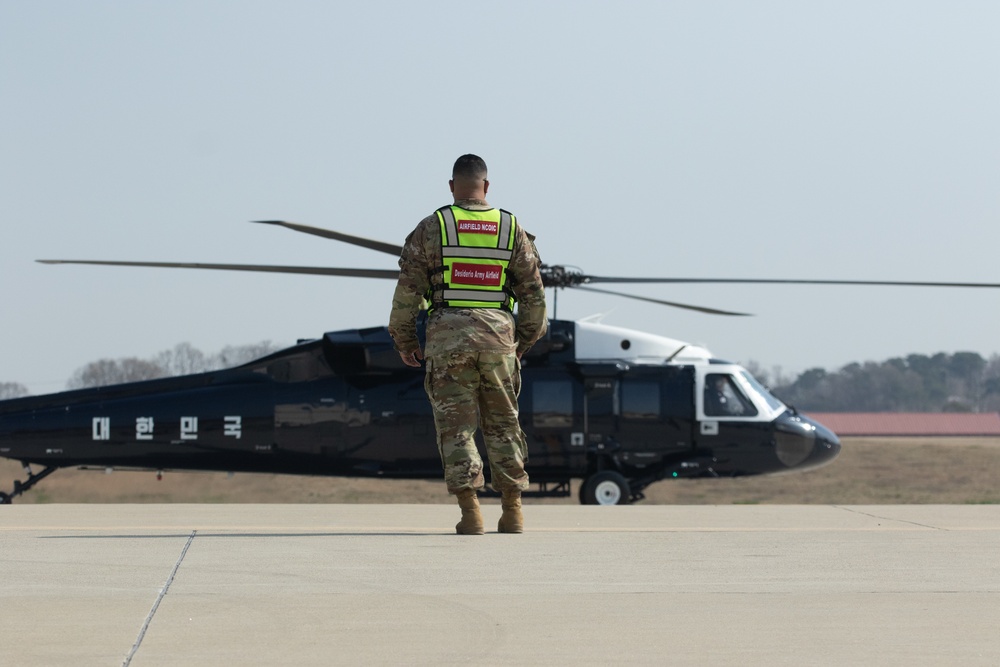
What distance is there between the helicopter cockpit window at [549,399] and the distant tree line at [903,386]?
459ft

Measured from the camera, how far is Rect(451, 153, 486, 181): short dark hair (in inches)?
241

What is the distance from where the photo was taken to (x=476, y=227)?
19.9ft

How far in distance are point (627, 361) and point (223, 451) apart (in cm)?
502

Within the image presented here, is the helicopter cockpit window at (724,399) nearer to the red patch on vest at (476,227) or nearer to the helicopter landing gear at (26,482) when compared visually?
the helicopter landing gear at (26,482)

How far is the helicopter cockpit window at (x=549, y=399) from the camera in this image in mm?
15945

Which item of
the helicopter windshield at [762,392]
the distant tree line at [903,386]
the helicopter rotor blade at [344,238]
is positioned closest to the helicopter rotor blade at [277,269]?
the helicopter rotor blade at [344,238]

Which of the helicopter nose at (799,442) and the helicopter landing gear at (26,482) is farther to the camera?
the helicopter nose at (799,442)

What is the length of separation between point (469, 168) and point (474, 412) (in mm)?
1136
